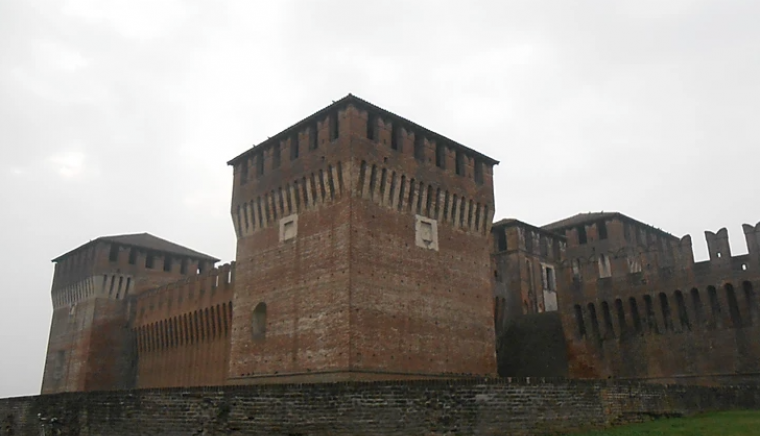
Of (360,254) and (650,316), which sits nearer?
(360,254)

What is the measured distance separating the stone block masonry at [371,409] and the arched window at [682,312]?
26.3 ft

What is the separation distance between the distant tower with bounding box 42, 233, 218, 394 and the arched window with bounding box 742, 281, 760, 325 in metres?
30.6

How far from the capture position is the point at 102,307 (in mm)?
35625

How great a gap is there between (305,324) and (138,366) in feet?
69.7

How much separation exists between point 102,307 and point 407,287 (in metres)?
23.4

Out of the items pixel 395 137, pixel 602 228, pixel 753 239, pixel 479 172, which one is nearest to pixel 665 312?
pixel 753 239

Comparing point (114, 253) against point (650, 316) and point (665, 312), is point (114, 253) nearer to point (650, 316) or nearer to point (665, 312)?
point (650, 316)

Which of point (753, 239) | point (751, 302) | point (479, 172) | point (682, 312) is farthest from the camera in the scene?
point (479, 172)

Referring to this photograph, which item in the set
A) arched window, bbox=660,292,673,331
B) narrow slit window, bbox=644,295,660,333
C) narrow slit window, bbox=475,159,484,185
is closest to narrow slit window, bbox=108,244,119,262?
narrow slit window, bbox=475,159,484,185

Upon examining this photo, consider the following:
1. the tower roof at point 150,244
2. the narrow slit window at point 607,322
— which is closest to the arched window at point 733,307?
the narrow slit window at point 607,322

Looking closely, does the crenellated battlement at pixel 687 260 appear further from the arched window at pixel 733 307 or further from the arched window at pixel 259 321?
the arched window at pixel 259 321

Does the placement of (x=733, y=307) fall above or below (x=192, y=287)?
below

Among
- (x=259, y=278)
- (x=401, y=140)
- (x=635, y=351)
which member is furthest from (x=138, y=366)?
(x=635, y=351)

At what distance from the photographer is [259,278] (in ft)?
72.5
